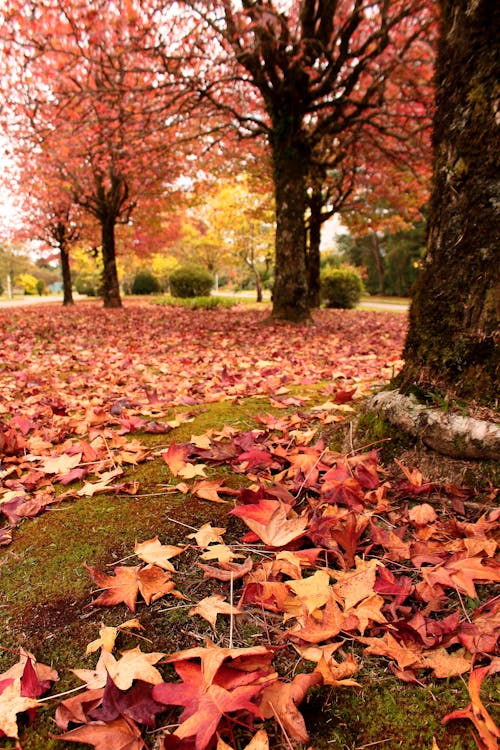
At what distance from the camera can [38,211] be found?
63.0 ft

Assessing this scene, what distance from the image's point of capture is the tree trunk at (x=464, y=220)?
1606 millimetres

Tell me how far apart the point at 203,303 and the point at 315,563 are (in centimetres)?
1415

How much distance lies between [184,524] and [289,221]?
7454 millimetres

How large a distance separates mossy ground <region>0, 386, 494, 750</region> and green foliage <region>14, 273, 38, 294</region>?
55366 millimetres

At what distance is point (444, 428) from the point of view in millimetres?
1655

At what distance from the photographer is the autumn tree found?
6473 millimetres

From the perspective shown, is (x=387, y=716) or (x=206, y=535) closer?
(x=387, y=716)

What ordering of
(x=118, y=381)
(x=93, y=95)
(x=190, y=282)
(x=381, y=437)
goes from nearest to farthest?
1. (x=381, y=437)
2. (x=118, y=381)
3. (x=93, y=95)
4. (x=190, y=282)

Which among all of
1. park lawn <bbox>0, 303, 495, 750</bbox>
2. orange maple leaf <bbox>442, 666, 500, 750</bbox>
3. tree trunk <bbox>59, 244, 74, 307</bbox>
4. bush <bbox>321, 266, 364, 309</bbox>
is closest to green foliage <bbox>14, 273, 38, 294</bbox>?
tree trunk <bbox>59, 244, 74, 307</bbox>

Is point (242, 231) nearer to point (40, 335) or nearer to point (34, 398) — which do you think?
point (40, 335)

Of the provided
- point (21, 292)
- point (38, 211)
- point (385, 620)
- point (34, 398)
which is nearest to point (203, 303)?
point (38, 211)

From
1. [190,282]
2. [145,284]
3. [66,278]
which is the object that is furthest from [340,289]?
[145,284]

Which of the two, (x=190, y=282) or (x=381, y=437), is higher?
(x=190, y=282)

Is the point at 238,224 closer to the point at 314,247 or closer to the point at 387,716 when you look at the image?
the point at 314,247
